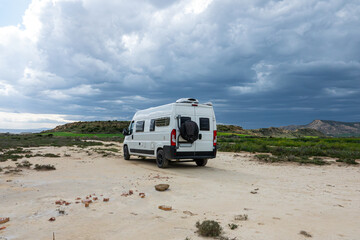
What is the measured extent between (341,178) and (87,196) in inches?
369

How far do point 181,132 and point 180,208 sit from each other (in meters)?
6.14

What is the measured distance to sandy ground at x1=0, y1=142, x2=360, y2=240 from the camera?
4559 mm

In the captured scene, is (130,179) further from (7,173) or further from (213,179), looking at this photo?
(7,173)

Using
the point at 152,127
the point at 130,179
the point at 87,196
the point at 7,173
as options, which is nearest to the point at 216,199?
the point at 87,196

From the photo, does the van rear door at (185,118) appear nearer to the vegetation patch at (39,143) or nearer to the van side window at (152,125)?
the van side window at (152,125)

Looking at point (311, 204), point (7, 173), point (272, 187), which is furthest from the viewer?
point (7, 173)

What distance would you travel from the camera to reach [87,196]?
7035 millimetres

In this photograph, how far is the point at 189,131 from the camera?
39.0 ft

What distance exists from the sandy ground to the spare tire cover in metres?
2.53

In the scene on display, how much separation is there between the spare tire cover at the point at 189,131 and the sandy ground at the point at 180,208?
2.53 meters

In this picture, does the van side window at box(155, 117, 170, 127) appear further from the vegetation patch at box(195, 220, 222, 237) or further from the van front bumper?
the vegetation patch at box(195, 220, 222, 237)

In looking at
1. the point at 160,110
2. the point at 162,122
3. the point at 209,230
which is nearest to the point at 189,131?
the point at 162,122

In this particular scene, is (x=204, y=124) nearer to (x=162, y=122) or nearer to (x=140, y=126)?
(x=162, y=122)

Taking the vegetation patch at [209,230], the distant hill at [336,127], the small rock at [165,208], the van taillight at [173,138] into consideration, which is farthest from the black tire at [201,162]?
the distant hill at [336,127]
